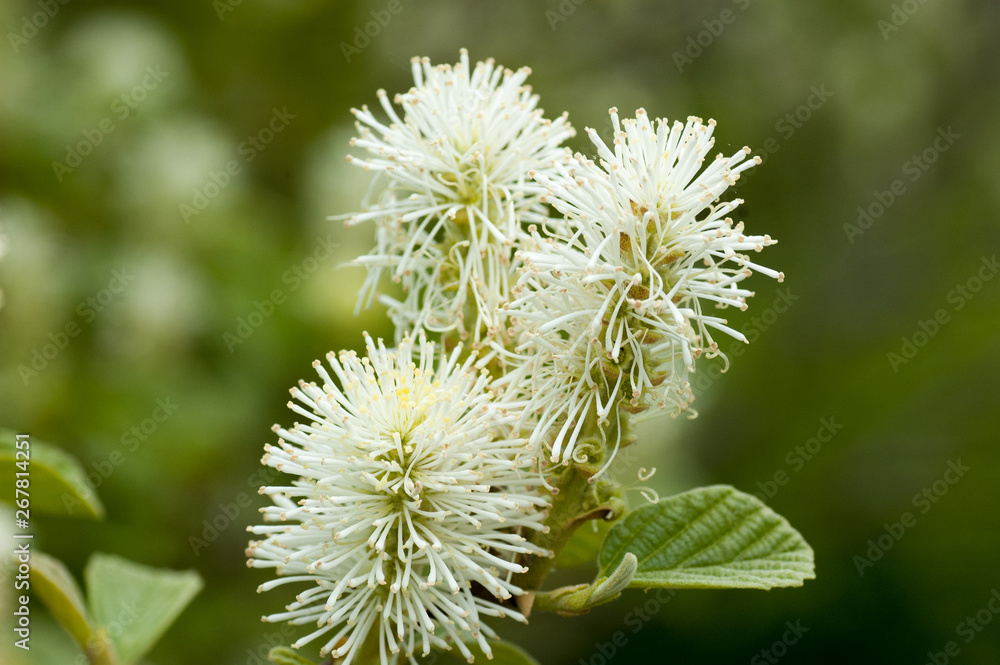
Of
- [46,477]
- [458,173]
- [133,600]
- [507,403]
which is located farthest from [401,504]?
[133,600]

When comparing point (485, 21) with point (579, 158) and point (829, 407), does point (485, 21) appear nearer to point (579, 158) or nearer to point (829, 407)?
point (829, 407)

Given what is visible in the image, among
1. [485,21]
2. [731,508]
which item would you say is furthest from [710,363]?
[731,508]

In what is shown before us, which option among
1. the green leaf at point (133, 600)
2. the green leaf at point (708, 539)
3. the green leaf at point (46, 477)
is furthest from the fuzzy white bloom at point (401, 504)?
the green leaf at point (133, 600)

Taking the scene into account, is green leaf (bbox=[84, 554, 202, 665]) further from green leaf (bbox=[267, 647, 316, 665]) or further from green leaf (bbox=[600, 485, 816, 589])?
green leaf (bbox=[600, 485, 816, 589])

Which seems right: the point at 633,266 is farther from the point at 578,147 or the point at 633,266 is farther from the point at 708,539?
the point at 578,147

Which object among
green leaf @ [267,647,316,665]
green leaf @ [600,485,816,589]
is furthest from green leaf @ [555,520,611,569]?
green leaf @ [267,647,316,665]

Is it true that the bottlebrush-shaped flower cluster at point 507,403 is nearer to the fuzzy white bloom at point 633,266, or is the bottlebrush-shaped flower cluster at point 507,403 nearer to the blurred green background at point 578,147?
the fuzzy white bloom at point 633,266
